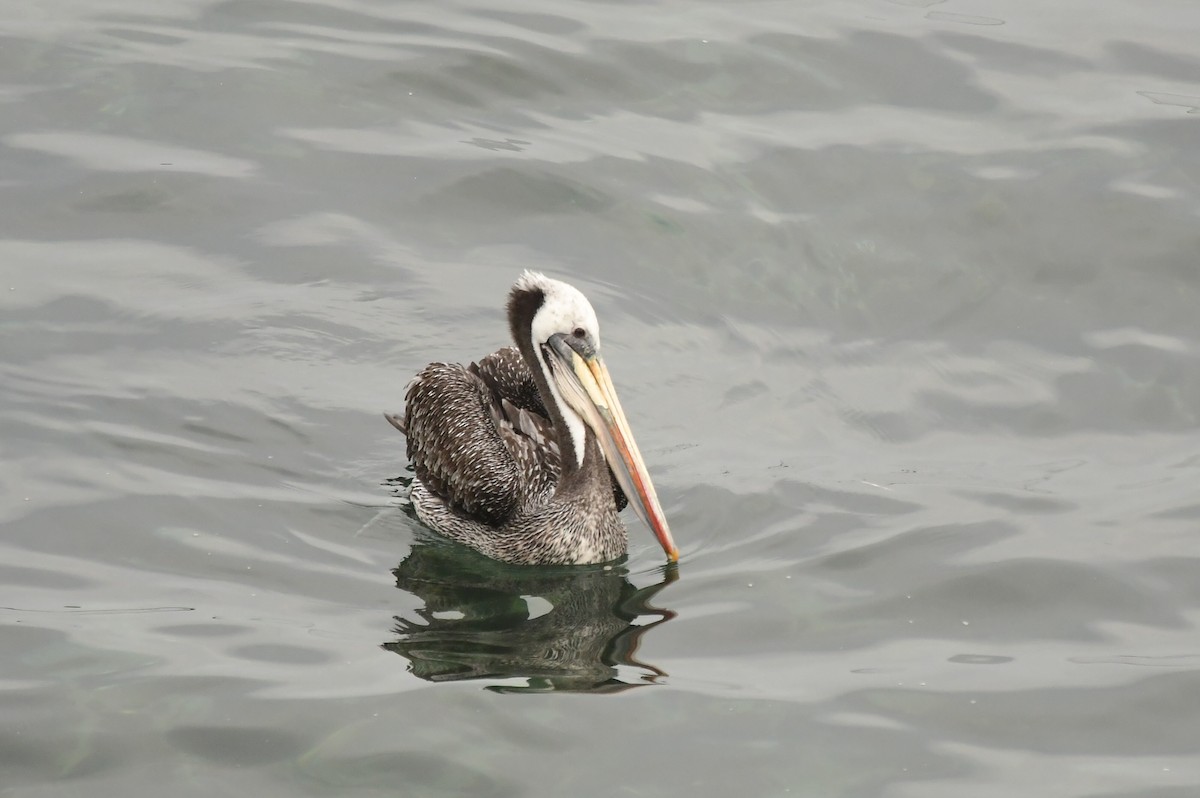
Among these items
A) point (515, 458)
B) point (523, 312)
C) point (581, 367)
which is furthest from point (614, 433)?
point (515, 458)

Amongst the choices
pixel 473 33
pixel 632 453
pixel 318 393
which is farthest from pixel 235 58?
pixel 632 453

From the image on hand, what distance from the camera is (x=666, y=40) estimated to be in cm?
1438

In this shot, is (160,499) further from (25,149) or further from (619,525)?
(25,149)

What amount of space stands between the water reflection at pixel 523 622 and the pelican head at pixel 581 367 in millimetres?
451

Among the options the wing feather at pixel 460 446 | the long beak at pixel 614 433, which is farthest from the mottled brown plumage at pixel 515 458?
the long beak at pixel 614 433

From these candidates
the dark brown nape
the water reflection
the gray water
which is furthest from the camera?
the dark brown nape

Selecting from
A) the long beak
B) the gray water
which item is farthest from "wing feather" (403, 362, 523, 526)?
the long beak

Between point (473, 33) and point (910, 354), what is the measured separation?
549 centimetres

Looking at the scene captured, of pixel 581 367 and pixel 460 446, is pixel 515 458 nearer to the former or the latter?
pixel 460 446

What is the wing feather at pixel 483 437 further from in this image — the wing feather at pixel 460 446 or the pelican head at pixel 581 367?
the pelican head at pixel 581 367

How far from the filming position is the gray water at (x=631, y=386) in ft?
24.2

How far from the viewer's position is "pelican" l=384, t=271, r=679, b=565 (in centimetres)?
893

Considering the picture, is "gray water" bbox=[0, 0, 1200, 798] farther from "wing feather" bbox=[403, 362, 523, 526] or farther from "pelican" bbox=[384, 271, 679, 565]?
"wing feather" bbox=[403, 362, 523, 526]

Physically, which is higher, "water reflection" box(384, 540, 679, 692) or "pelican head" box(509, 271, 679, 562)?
"pelican head" box(509, 271, 679, 562)
